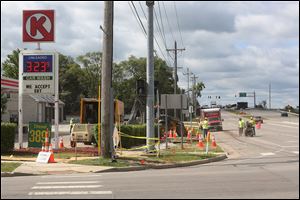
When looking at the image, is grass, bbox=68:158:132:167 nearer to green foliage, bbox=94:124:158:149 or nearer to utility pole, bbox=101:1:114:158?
utility pole, bbox=101:1:114:158

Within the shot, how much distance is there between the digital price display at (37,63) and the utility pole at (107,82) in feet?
17.1

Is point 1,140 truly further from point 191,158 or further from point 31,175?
point 191,158

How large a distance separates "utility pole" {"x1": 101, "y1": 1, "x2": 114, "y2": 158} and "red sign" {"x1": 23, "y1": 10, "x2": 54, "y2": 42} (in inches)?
192

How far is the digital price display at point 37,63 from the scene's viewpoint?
23356 millimetres

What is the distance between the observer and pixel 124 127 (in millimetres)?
25672

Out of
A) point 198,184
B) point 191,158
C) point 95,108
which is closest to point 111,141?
point 191,158

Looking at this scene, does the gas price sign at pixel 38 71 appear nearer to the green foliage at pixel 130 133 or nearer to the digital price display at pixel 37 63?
the digital price display at pixel 37 63

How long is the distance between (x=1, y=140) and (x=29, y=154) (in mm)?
1345

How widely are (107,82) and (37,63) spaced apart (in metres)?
6.03

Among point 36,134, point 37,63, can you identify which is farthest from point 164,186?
point 37,63

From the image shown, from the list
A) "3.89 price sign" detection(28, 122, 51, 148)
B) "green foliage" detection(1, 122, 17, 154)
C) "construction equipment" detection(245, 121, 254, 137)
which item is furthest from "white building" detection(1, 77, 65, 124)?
"green foliage" detection(1, 122, 17, 154)

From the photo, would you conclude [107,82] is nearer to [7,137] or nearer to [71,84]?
[7,137]

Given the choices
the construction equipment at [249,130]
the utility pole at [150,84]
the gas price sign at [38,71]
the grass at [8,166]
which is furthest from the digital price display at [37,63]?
the construction equipment at [249,130]

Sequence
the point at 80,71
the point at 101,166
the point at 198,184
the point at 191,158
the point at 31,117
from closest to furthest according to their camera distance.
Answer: the point at 198,184, the point at 101,166, the point at 191,158, the point at 31,117, the point at 80,71
